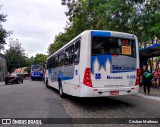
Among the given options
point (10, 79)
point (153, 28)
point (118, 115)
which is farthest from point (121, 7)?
point (10, 79)

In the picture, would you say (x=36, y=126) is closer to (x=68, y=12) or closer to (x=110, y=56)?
(x=110, y=56)

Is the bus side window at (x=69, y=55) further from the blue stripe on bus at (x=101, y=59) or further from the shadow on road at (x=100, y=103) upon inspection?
the blue stripe on bus at (x=101, y=59)

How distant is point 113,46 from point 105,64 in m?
0.84

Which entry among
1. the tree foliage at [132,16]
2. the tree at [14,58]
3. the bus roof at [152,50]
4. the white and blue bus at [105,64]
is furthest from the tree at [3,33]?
the tree at [14,58]

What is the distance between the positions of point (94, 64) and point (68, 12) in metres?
20.3

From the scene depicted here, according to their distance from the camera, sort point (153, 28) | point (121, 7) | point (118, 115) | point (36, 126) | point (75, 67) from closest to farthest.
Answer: point (36, 126) → point (118, 115) → point (75, 67) → point (153, 28) → point (121, 7)

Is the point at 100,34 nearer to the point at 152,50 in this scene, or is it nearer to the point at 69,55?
the point at 69,55

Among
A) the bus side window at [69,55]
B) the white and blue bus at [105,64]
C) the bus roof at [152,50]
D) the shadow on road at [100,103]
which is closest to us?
the white and blue bus at [105,64]

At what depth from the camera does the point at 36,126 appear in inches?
288

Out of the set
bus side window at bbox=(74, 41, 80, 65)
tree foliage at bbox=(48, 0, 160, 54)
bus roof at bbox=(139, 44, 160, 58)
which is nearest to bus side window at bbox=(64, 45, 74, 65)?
bus side window at bbox=(74, 41, 80, 65)

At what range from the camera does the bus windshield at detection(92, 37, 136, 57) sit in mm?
9961

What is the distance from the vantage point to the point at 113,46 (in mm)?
10172

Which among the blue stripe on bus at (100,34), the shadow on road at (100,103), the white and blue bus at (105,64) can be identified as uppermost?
the blue stripe on bus at (100,34)

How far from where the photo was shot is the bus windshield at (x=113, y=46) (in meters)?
9.96
